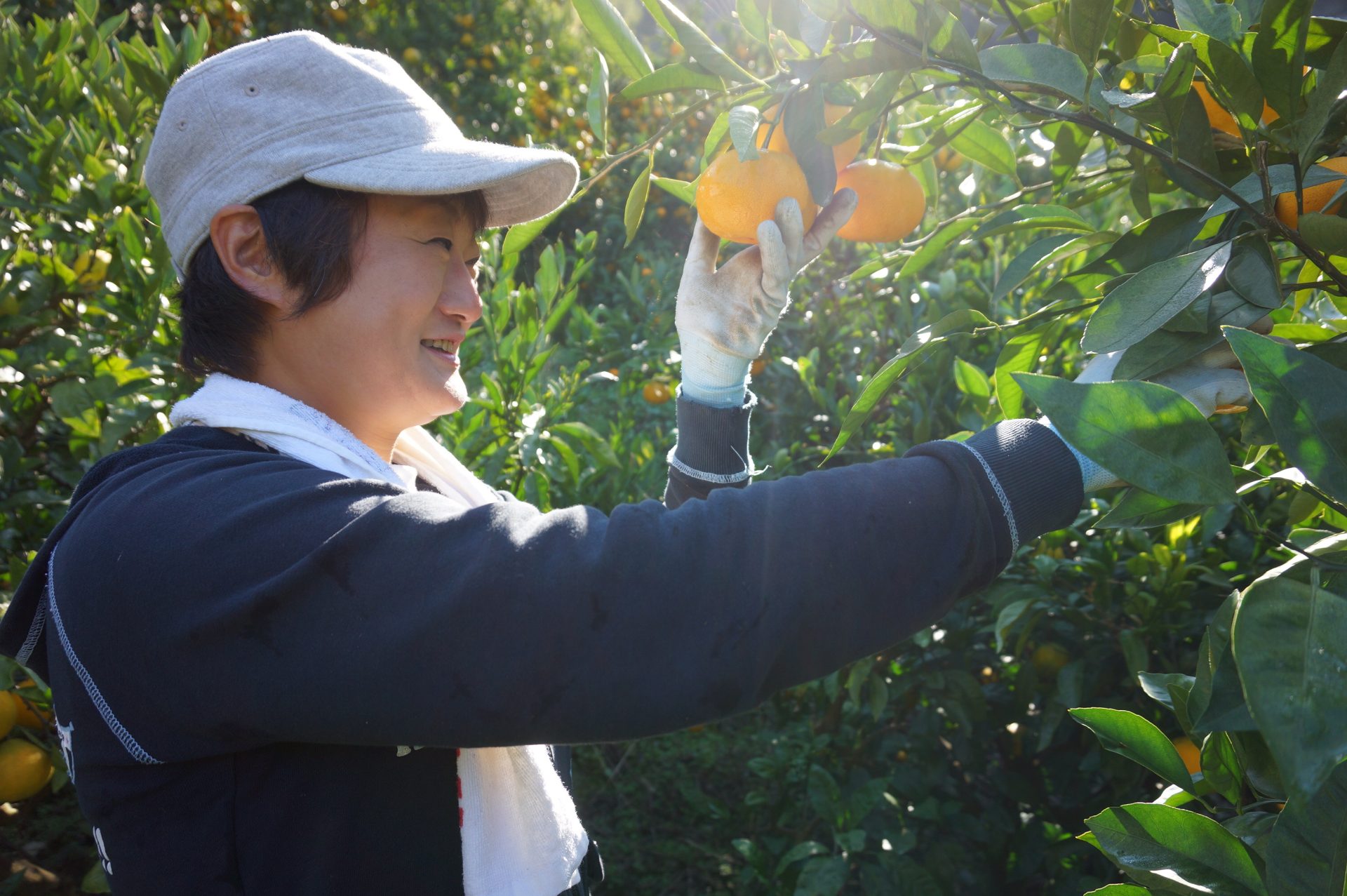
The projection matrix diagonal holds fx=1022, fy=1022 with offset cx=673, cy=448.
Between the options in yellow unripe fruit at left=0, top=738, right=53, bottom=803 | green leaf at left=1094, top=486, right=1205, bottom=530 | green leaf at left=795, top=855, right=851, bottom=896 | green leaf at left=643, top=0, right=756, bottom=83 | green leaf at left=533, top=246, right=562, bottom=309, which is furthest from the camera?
green leaf at left=533, top=246, right=562, bottom=309

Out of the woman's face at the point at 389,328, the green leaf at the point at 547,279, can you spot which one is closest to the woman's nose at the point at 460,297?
the woman's face at the point at 389,328

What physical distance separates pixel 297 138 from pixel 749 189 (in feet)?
1.43

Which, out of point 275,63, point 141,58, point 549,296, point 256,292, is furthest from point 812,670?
point 141,58

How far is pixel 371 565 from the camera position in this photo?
71 cm

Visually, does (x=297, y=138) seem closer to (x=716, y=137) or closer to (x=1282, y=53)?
(x=716, y=137)

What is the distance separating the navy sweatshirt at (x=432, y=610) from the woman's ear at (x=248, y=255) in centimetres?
23

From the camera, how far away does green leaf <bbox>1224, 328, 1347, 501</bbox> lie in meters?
0.55

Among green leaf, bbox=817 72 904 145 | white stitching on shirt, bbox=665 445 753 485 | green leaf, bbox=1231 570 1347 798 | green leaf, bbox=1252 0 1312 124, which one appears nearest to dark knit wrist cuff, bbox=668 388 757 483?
white stitching on shirt, bbox=665 445 753 485

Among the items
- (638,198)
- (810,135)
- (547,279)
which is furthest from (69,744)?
(547,279)

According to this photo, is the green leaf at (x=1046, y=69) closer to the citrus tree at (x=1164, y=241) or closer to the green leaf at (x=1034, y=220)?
the citrus tree at (x=1164, y=241)

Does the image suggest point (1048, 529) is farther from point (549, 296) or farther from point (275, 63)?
point (549, 296)

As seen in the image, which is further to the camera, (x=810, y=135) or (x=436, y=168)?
(x=436, y=168)

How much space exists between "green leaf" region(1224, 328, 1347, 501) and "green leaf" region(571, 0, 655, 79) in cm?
61

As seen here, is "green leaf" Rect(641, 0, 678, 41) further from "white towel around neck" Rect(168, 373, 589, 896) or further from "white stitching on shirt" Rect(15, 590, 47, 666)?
"white stitching on shirt" Rect(15, 590, 47, 666)
